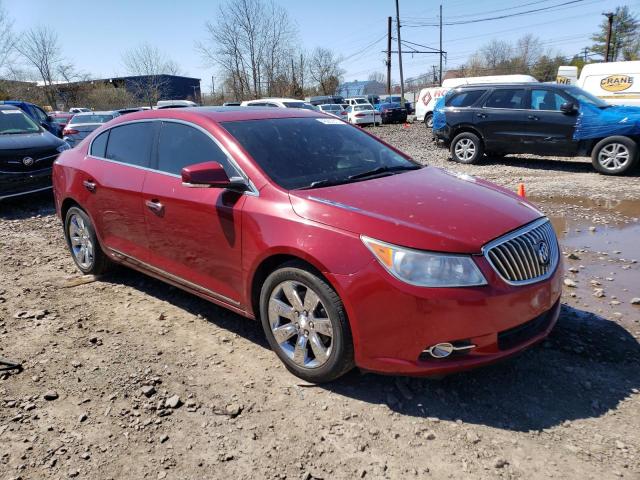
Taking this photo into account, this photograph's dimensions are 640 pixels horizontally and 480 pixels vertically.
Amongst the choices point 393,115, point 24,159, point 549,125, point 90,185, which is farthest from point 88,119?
point 393,115

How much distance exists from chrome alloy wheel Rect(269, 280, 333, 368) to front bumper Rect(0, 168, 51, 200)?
679 cm

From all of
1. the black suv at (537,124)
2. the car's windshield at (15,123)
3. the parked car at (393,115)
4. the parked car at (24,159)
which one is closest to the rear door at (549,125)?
the black suv at (537,124)

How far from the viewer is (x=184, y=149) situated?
12.3 ft

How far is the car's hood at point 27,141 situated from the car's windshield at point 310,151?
244 inches

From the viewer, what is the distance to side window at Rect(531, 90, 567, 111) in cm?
1027

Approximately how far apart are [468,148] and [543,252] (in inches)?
370

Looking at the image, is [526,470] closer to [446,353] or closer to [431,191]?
[446,353]

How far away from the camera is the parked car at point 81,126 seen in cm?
1476

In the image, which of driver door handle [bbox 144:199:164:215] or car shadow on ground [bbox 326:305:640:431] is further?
driver door handle [bbox 144:199:164:215]

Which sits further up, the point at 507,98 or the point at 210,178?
the point at 507,98

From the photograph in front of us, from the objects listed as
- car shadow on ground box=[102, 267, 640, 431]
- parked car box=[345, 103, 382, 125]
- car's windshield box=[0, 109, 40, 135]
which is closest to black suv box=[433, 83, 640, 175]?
car shadow on ground box=[102, 267, 640, 431]

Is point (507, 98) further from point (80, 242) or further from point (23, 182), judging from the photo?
point (23, 182)

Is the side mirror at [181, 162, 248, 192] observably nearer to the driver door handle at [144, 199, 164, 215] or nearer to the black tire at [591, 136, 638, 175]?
the driver door handle at [144, 199, 164, 215]

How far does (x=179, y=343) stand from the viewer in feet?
12.0
